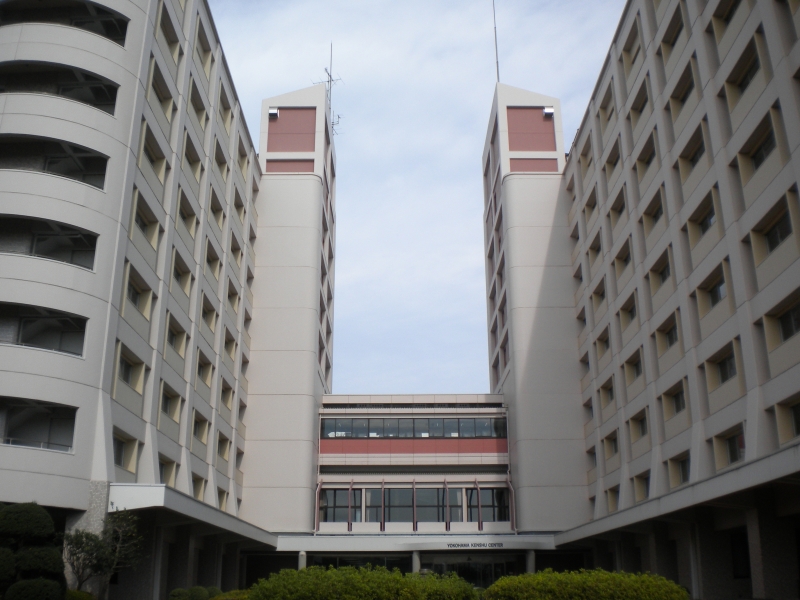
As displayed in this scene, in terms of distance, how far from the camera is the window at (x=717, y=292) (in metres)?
34.5

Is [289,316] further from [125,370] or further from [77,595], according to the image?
[77,595]

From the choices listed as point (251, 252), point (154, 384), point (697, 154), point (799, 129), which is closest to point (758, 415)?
point (799, 129)

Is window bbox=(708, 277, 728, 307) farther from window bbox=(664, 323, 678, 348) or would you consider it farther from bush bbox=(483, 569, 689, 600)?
bush bbox=(483, 569, 689, 600)

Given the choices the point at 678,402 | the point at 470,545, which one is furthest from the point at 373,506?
the point at 678,402

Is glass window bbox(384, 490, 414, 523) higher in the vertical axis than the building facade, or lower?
lower

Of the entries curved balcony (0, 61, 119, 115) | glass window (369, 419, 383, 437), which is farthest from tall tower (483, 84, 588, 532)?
curved balcony (0, 61, 119, 115)

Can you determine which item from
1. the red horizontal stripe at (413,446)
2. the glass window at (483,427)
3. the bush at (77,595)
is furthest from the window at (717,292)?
the bush at (77,595)

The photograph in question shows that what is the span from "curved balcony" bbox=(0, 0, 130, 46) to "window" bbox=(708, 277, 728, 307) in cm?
2811

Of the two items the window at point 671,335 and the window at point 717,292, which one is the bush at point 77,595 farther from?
the window at point 671,335

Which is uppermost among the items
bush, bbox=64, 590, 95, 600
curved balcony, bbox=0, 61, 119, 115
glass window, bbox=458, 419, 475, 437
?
curved balcony, bbox=0, 61, 119, 115

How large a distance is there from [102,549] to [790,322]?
25.0 m

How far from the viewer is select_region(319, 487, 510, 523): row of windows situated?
55.5 metres

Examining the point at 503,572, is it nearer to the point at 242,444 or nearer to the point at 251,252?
the point at 242,444

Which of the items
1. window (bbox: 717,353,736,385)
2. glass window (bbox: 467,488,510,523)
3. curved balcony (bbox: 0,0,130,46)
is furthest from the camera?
glass window (bbox: 467,488,510,523)
